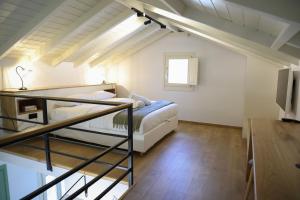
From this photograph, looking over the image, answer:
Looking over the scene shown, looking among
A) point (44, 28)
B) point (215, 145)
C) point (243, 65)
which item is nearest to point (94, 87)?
point (44, 28)

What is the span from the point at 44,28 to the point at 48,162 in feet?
6.90

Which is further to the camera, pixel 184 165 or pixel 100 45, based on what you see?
pixel 100 45

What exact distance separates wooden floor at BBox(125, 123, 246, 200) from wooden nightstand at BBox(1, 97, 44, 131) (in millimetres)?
2253

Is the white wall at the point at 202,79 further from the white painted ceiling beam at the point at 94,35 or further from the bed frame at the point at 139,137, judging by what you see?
the white painted ceiling beam at the point at 94,35

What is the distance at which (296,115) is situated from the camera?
239 centimetres

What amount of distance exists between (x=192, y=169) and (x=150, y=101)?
6.14 ft

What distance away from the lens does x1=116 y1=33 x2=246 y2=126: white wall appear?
500 centimetres

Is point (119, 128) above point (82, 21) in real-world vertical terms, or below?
below

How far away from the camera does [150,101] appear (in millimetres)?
4434

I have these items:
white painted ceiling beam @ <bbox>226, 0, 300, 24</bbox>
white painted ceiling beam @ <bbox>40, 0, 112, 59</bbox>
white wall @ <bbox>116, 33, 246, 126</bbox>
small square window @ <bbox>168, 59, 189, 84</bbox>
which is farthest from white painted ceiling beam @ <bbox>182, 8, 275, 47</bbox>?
small square window @ <bbox>168, 59, 189, 84</bbox>

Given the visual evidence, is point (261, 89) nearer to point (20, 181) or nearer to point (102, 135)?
point (102, 135)

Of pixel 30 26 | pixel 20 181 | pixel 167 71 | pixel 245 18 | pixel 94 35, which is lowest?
pixel 20 181

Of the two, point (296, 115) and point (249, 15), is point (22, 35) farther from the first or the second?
point (296, 115)

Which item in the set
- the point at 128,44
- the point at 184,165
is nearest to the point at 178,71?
the point at 128,44
